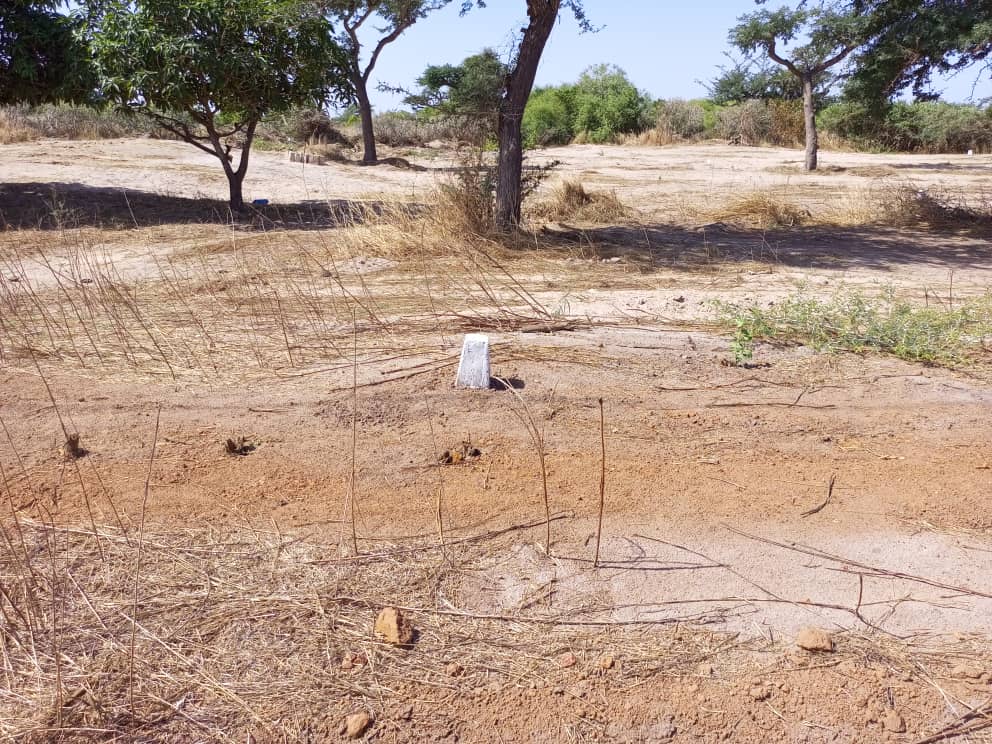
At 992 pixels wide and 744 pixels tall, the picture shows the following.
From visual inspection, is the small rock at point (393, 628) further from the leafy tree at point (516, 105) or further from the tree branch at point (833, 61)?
the tree branch at point (833, 61)

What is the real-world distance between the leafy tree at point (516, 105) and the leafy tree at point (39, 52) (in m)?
5.76

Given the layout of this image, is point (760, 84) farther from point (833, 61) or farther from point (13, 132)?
point (13, 132)

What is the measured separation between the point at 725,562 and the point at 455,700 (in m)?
1.17

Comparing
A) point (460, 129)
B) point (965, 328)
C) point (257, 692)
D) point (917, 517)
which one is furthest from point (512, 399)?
point (460, 129)

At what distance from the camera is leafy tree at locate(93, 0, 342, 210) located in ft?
34.6

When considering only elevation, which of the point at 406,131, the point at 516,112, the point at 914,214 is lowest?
the point at 914,214

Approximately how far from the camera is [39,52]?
37.2 feet

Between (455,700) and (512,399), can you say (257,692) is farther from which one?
(512,399)

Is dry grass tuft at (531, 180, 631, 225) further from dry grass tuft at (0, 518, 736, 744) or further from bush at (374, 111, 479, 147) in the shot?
bush at (374, 111, 479, 147)

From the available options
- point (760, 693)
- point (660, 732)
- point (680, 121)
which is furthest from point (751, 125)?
point (660, 732)

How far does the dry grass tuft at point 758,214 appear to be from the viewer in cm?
1148

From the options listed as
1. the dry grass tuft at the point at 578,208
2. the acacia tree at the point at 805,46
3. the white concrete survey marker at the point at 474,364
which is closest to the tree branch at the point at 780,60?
the acacia tree at the point at 805,46

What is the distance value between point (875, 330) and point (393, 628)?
399cm

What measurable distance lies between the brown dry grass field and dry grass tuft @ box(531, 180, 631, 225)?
4.23 meters
